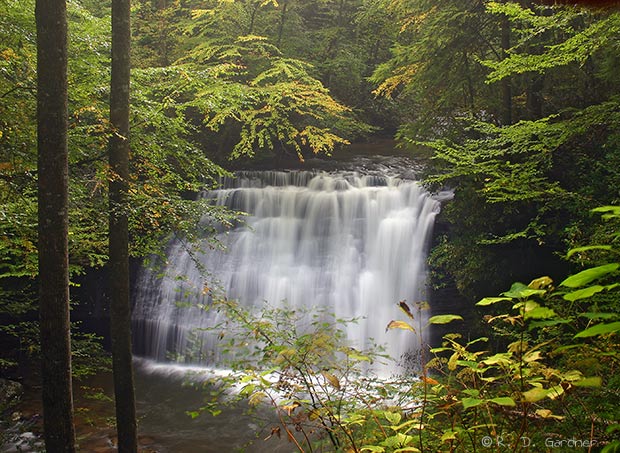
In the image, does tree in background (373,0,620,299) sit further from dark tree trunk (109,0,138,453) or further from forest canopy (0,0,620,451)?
dark tree trunk (109,0,138,453)

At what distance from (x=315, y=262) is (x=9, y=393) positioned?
7312 mm

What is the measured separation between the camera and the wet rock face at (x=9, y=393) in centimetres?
894

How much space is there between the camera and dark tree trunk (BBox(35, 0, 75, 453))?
4.45 m

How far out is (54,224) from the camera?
453 cm

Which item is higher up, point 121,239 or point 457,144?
point 457,144

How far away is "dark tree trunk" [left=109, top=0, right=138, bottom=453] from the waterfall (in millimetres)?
4884

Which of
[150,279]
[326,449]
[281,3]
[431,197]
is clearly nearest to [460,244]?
[431,197]

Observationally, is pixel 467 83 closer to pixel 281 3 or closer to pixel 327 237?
pixel 327 237

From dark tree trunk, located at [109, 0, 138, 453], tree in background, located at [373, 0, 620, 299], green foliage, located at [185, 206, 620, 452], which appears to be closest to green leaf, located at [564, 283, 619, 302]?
green foliage, located at [185, 206, 620, 452]

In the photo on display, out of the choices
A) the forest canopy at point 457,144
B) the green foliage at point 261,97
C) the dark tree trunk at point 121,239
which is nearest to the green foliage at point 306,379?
the forest canopy at point 457,144

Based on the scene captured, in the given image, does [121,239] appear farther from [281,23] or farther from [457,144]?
[281,23]

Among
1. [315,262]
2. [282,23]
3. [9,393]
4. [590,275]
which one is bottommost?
[9,393]

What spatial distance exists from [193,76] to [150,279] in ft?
25.8

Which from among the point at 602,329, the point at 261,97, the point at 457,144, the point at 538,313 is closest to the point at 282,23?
the point at 261,97
